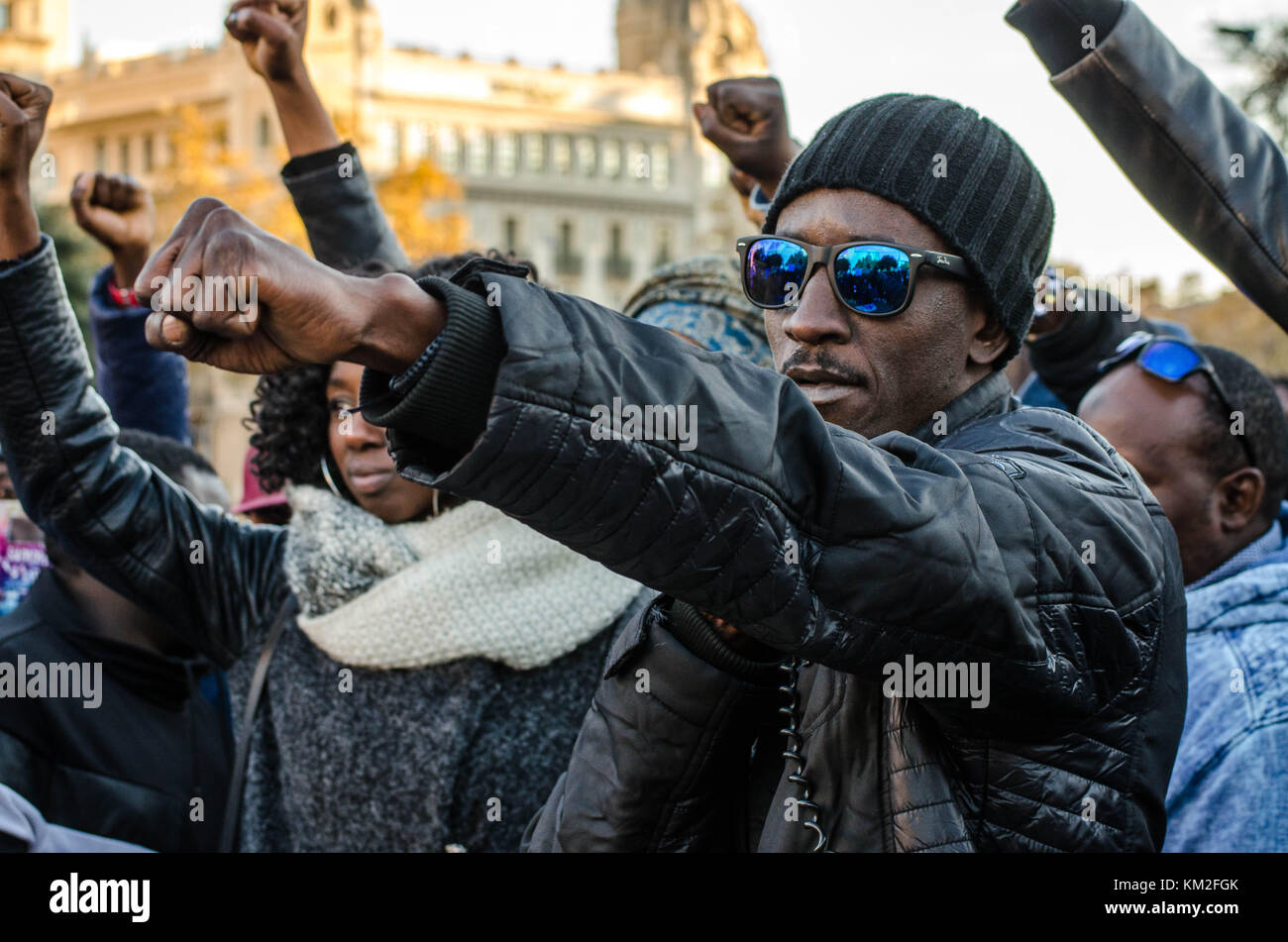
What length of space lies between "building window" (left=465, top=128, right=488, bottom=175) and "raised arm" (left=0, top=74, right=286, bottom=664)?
5290 cm

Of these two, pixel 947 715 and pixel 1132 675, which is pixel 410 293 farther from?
pixel 1132 675

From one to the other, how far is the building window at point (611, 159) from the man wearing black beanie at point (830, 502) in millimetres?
56334

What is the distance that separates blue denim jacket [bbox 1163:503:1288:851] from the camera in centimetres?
277

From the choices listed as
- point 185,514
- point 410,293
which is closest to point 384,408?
A: point 410,293

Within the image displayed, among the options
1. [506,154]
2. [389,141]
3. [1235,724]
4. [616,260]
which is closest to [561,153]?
[506,154]

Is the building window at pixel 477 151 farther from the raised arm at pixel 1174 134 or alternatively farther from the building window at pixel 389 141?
the raised arm at pixel 1174 134

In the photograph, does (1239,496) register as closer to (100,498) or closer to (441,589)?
(441,589)

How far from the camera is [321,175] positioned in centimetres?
369

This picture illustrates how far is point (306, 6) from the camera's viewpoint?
3508mm

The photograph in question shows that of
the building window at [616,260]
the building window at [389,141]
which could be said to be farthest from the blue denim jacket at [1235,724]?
the building window at [616,260]

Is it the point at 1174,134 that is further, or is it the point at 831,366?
the point at 1174,134

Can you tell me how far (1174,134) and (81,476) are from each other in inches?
90.0

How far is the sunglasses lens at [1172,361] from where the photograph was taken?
3578mm
